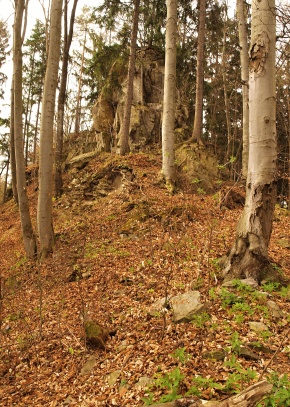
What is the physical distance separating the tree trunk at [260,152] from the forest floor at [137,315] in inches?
17.4

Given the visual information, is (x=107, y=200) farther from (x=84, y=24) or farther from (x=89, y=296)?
(x=84, y=24)

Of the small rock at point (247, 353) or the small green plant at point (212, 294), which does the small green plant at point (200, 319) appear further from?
the small rock at point (247, 353)

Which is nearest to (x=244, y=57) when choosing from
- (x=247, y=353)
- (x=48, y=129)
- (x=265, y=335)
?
(x=48, y=129)

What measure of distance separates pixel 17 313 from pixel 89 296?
59.4 inches

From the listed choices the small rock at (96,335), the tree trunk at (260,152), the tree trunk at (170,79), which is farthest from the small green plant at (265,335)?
the tree trunk at (170,79)

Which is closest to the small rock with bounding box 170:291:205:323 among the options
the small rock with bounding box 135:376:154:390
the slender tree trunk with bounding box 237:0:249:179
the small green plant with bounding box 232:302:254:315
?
the small green plant with bounding box 232:302:254:315

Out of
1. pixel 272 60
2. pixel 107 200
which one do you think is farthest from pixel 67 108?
pixel 272 60

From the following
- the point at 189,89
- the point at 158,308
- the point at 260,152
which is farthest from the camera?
the point at 189,89

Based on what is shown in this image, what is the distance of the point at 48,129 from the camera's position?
8094 mm

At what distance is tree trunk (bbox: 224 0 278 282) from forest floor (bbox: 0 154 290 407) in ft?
1.45

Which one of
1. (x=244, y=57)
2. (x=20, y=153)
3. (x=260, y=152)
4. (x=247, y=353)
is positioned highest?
(x=244, y=57)

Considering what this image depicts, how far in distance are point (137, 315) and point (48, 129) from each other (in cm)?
560

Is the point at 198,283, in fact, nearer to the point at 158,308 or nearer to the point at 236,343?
the point at 158,308

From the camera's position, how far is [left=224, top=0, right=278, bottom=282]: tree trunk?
14.6 feet
